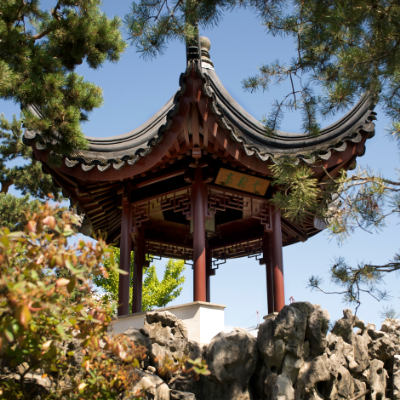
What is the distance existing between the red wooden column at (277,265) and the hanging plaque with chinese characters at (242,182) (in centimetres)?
50

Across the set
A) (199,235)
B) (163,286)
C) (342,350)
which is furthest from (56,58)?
(163,286)

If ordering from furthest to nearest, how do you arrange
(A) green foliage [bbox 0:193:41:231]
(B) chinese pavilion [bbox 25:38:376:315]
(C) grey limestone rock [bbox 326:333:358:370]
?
(A) green foliage [bbox 0:193:41:231] → (B) chinese pavilion [bbox 25:38:376:315] → (C) grey limestone rock [bbox 326:333:358:370]

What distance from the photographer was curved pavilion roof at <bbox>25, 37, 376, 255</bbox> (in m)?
6.44

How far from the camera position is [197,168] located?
731 centimetres

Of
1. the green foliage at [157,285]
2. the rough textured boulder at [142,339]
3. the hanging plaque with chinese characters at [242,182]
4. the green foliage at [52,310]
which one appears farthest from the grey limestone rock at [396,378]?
the green foliage at [157,285]

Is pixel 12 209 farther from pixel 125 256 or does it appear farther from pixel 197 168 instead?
pixel 197 168

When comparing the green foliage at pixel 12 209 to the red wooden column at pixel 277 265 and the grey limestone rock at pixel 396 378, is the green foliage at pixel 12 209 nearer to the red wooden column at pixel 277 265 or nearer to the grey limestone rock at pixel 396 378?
the red wooden column at pixel 277 265

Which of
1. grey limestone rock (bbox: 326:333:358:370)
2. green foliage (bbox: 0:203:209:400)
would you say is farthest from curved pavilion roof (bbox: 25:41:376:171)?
green foliage (bbox: 0:203:209:400)

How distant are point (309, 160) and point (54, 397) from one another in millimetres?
4556

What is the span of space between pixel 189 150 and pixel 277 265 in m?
2.30

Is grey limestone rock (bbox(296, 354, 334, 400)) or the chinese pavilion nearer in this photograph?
grey limestone rock (bbox(296, 354, 334, 400))

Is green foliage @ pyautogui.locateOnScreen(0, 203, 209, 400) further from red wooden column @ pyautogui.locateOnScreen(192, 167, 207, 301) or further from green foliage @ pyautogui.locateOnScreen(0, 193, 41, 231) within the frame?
green foliage @ pyautogui.locateOnScreen(0, 193, 41, 231)

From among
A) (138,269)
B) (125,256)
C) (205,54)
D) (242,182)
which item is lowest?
(125,256)

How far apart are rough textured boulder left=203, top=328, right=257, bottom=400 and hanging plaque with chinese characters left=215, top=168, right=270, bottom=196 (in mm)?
2752
